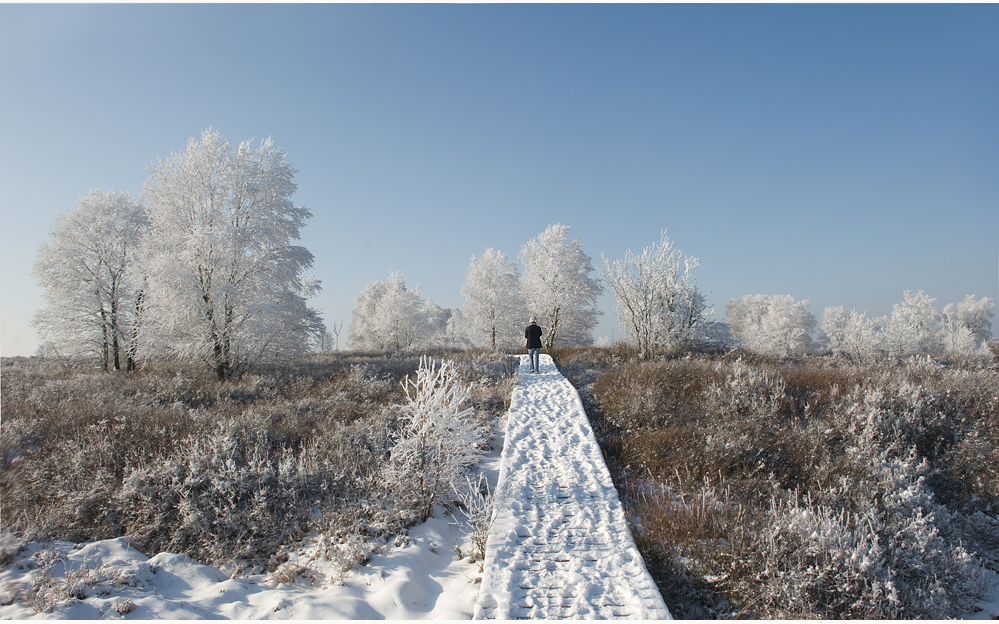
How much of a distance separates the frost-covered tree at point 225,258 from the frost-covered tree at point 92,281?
21.3 ft

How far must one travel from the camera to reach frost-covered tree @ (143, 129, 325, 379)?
14633 mm

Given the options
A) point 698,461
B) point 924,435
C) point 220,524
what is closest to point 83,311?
point 220,524

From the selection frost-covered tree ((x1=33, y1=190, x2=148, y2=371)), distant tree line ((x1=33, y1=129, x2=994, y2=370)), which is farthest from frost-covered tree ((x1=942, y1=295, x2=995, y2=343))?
frost-covered tree ((x1=33, y1=190, x2=148, y2=371))

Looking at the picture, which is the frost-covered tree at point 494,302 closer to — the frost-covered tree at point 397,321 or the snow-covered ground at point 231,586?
the frost-covered tree at point 397,321

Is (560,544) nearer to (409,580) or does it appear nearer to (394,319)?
(409,580)

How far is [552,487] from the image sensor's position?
6.23 m

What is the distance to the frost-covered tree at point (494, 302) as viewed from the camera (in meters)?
35.1

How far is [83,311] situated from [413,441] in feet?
76.8

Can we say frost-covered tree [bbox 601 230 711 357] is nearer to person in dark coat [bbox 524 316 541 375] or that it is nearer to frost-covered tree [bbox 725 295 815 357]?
person in dark coat [bbox 524 316 541 375]

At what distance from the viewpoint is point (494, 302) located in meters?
35.0

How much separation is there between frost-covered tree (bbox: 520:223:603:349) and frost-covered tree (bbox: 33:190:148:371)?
24.1 m

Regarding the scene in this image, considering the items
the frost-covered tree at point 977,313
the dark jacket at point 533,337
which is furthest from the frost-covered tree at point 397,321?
the frost-covered tree at point 977,313

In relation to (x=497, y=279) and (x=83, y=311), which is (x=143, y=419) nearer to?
(x=83, y=311)

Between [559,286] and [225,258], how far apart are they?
2301 centimetres
